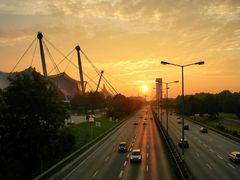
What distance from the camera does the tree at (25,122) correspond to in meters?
39.2

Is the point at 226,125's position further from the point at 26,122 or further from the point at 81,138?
the point at 26,122

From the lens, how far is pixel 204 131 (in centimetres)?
9106

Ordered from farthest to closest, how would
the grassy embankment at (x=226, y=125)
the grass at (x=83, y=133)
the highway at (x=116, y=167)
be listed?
the grassy embankment at (x=226, y=125)
the grass at (x=83, y=133)
the highway at (x=116, y=167)

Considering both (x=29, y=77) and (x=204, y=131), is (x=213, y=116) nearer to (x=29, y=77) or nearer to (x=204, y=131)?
(x=204, y=131)

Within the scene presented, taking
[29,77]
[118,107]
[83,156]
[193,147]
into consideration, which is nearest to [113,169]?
[83,156]

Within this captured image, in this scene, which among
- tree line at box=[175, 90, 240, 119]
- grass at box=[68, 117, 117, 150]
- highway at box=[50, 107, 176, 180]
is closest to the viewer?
highway at box=[50, 107, 176, 180]

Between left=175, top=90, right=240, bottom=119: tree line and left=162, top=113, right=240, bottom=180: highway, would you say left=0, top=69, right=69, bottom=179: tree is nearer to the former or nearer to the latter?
left=162, top=113, right=240, bottom=180: highway

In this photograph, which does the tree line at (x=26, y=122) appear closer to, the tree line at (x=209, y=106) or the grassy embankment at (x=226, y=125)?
the grassy embankment at (x=226, y=125)

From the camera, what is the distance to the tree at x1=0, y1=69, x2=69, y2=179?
39188 mm

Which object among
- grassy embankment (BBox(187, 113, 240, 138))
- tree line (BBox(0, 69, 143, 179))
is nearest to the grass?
tree line (BBox(0, 69, 143, 179))

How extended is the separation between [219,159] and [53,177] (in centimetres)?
2306

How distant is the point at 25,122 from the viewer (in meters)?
40.1

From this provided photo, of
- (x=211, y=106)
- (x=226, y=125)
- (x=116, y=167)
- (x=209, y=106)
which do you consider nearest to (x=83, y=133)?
(x=116, y=167)

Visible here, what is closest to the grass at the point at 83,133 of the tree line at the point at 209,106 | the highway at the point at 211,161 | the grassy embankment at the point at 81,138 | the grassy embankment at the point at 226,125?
the grassy embankment at the point at 81,138
